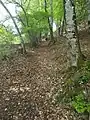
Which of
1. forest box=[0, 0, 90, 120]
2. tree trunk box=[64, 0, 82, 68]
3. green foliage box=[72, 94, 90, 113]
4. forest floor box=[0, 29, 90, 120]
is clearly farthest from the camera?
tree trunk box=[64, 0, 82, 68]

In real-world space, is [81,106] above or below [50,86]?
above

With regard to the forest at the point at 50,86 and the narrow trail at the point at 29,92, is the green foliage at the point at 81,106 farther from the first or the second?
the narrow trail at the point at 29,92

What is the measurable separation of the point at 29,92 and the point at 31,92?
0.25 feet

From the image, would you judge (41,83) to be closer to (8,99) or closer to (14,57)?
(8,99)

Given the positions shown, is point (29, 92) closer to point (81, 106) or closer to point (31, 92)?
point (31, 92)

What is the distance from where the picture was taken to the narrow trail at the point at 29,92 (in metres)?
6.29

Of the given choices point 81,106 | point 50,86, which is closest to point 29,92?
point 50,86

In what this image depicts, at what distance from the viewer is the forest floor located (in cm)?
625

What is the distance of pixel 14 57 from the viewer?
1327 cm

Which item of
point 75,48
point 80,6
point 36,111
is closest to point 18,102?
point 36,111

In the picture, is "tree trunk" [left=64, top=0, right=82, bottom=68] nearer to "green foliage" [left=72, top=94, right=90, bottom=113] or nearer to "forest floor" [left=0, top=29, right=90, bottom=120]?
"forest floor" [left=0, top=29, right=90, bottom=120]

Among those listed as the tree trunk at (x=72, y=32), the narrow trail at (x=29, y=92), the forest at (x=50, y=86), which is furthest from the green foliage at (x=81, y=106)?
the tree trunk at (x=72, y=32)

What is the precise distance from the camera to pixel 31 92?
304 inches

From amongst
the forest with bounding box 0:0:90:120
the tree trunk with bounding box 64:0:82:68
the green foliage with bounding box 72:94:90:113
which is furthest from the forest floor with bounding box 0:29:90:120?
the green foliage with bounding box 72:94:90:113
